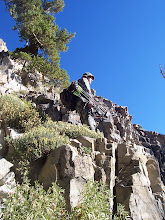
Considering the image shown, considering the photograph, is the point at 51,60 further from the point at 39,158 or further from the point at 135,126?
the point at 135,126

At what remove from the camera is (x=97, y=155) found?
7586 mm

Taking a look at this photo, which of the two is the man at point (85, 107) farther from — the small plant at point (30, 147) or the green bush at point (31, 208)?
the green bush at point (31, 208)

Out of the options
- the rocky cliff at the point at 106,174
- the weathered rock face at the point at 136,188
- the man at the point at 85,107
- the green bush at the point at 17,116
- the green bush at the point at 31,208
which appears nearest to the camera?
the green bush at the point at 31,208

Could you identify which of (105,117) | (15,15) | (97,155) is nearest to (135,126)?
(105,117)

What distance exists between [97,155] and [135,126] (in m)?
34.1

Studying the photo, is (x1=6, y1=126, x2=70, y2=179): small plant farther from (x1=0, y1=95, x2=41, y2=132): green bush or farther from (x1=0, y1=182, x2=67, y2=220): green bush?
(x1=0, y1=182, x2=67, y2=220): green bush

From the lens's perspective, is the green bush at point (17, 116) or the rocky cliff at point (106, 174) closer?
the rocky cliff at point (106, 174)

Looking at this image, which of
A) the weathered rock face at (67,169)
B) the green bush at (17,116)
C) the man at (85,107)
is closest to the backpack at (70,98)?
the man at (85,107)

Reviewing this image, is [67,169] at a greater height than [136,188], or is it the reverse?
[67,169]

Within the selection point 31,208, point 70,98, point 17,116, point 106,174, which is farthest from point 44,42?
point 31,208

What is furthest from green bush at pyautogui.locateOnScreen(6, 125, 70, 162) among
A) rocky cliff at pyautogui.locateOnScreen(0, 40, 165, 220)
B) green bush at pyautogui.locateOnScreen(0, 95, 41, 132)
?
green bush at pyautogui.locateOnScreen(0, 95, 41, 132)

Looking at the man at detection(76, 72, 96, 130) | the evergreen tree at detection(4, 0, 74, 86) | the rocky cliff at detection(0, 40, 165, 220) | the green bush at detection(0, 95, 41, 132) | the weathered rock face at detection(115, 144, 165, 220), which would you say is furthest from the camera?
the evergreen tree at detection(4, 0, 74, 86)

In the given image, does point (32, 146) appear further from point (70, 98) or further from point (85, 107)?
point (70, 98)

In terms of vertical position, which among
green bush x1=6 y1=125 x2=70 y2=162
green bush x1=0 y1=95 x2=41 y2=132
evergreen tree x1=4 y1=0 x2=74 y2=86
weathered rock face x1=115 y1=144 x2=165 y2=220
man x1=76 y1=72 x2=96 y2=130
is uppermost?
evergreen tree x1=4 y1=0 x2=74 y2=86
